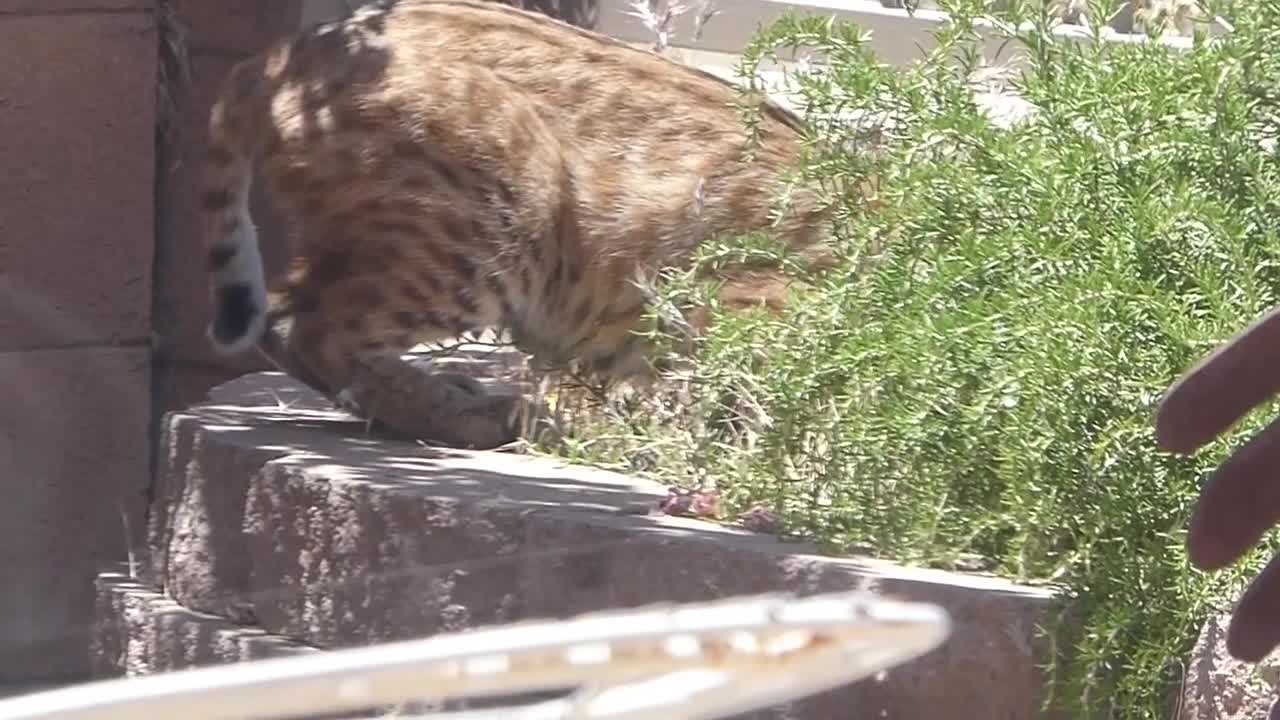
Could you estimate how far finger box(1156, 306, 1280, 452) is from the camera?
83.6 inches

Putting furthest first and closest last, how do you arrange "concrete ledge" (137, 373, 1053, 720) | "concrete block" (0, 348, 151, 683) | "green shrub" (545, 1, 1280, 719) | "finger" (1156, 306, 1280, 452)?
1. "concrete block" (0, 348, 151, 683)
2. "concrete ledge" (137, 373, 1053, 720)
3. "green shrub" (545, 1, 1280, 719)
4. "finger" (1156, 306, 1280, 452)

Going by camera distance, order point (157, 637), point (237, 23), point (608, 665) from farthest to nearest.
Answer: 1. point (237, 23)
2. point (157, 637)
3. point (608, 665)

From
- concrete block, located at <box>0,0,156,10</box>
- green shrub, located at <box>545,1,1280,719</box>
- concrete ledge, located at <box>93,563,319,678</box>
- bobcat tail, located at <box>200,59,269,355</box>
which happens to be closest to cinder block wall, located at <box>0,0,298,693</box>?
concrete block, located at <box>0,0,156,10</box>

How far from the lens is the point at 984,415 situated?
4.12 meters

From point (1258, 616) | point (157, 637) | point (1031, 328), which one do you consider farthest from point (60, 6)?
point (1258, 616)

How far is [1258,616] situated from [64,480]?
578cm

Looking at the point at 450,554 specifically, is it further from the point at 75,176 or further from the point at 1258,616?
the point at 75,176

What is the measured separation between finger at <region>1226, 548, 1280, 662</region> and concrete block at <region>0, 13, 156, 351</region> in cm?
568

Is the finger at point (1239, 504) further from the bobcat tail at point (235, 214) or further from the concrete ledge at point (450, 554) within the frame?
the bobcat tail at point (235, 214)

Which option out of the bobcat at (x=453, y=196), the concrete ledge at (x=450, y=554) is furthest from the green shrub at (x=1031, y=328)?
the bobcat at (x=453, y=196)

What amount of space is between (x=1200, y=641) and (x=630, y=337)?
2.51m

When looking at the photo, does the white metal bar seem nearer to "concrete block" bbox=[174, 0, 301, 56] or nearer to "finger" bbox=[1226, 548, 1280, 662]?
"finger" bbox=[1226, 548, 1280, 662]

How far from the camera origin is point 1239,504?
7.11 feet

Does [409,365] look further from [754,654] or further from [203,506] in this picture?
[754,654]
